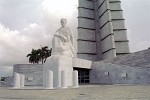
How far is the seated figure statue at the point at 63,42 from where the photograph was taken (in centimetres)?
2221

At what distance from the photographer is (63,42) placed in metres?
22.8

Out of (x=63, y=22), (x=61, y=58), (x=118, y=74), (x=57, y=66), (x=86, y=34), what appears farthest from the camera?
(x=86, y=34)

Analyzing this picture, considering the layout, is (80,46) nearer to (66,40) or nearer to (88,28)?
(88,28)

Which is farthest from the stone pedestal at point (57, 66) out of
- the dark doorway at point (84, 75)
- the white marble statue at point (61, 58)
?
the dark doorway at point (84, 75)

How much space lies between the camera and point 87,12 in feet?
205

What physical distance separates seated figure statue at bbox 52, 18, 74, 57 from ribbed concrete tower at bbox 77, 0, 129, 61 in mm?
30348

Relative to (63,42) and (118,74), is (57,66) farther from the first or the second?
(118,74)

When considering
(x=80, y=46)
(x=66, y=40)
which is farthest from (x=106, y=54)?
(x=66, y=40)

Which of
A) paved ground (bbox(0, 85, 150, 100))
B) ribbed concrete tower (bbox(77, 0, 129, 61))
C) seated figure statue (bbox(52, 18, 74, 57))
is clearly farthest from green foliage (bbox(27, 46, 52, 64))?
paved ground (bbox(0, 85, 150, 100))

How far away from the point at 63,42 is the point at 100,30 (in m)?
40.0

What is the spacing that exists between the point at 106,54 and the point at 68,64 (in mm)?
34908

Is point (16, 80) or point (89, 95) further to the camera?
point (16, 80)

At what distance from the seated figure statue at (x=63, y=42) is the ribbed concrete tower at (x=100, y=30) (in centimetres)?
3035

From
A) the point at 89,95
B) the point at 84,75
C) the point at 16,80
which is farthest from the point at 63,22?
the point at 84,75
